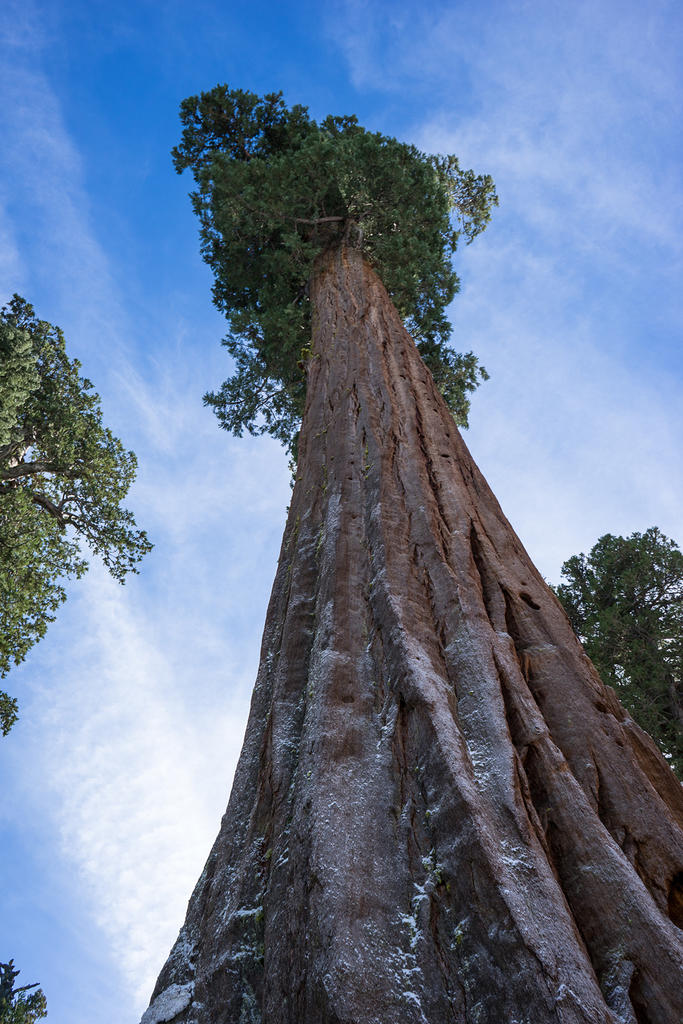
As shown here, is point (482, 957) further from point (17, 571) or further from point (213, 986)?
point (17, 571)

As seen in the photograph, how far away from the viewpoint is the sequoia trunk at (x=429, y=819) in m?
1.76

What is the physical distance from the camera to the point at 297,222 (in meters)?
10.2

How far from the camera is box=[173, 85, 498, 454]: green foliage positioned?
33.2ft

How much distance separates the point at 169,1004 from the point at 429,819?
3.48ft

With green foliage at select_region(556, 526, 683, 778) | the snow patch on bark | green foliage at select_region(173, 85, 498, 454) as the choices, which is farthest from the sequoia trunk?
green foliage at select_region(556, 526, 683, 778)

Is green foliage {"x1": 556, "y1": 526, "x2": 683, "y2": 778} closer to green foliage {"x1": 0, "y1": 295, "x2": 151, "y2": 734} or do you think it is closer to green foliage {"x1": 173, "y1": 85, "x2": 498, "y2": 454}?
green foliage {"x1": 173, "y1": 85, "x2": 498, "y2": 454}

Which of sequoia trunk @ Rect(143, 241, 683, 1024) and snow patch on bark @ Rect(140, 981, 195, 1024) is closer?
sequoia trunk @ Rect(143, 241, 683, 1024)

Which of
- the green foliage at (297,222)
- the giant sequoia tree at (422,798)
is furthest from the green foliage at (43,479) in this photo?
the giant sequoia tree at (422,798)

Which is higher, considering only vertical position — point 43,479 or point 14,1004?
point 43,479

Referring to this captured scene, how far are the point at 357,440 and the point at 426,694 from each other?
2405 mm

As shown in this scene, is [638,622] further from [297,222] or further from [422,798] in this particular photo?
[422,798]

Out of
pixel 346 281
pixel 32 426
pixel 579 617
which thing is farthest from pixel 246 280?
pixel 579 617

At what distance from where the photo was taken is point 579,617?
13.6 metres

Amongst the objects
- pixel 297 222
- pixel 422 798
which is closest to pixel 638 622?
pixel 297 222
